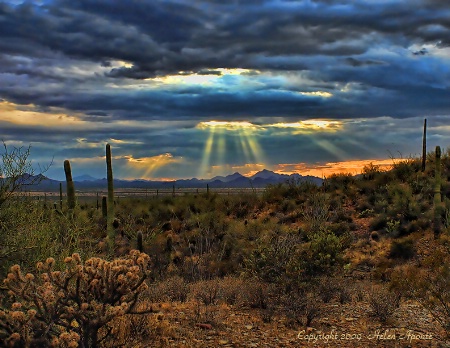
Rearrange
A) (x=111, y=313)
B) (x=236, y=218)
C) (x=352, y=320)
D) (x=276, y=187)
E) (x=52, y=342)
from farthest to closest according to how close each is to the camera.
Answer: (x=276, y=187) → (x=236, y=218) → (x=352, y=320) → (x=111, y=313) → (x=52, y=342)

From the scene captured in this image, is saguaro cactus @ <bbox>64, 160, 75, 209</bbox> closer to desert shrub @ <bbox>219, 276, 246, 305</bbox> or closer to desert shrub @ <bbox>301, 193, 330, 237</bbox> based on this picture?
desert shrub @ <bbox>219, 276, 246, 305</bbox>

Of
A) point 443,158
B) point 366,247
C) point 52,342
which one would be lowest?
point 366,247

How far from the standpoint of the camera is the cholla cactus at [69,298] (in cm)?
602

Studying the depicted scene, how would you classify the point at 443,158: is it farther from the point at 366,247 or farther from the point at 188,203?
the point at 188,203

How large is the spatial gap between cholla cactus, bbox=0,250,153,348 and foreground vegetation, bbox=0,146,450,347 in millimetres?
18

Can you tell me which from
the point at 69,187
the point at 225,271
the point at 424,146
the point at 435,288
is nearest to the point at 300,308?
the point at 435,288

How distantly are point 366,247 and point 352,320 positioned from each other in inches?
498

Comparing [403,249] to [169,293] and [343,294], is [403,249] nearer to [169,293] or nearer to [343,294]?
[343,294]

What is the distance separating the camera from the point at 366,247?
22.6 meters

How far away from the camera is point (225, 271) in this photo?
19531 millimetres

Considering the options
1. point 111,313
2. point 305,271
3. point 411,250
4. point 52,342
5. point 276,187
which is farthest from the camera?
point 276,187

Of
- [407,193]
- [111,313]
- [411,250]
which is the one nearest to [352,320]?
[111,313]

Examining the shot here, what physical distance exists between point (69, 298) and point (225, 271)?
13.4 metres

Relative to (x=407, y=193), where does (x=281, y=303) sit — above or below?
below
